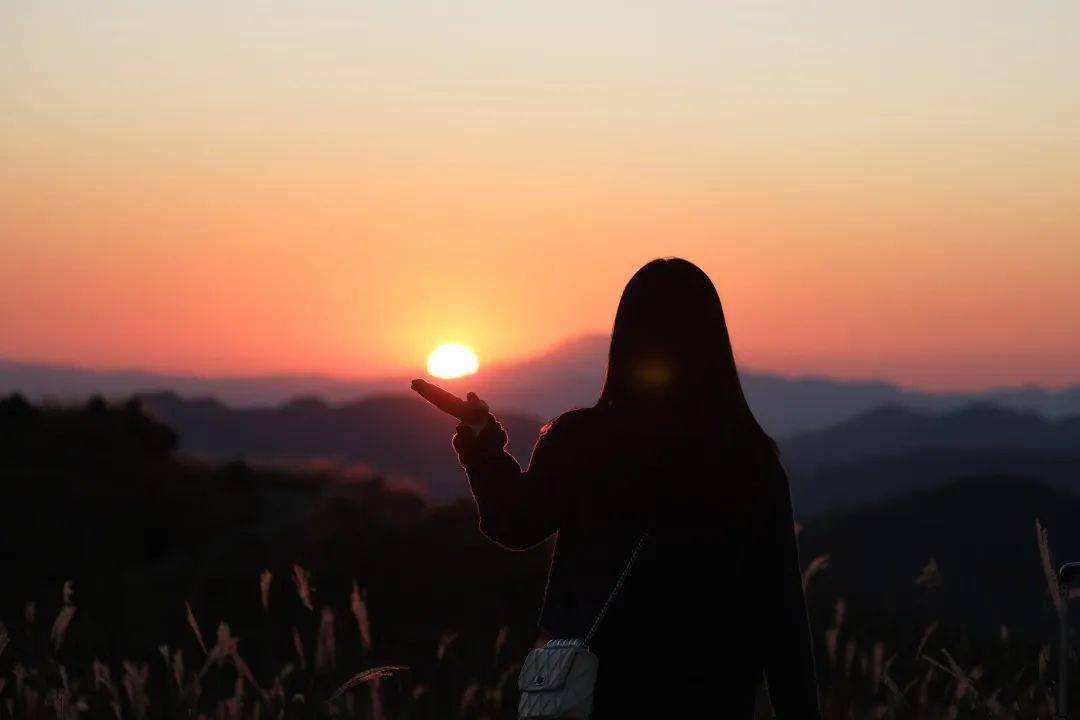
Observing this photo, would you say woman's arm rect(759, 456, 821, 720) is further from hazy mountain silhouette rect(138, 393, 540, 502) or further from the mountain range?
hazy mountain silhouette rect(138, 393, 540, 502)

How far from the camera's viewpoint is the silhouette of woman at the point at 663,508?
392 cm

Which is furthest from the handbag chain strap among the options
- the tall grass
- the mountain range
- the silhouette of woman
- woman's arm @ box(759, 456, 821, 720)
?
the mountain range

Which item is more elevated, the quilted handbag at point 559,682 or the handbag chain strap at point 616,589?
the handbag chain strap at point 616,589

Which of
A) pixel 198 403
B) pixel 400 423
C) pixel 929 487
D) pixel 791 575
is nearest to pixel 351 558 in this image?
pixel 791 575

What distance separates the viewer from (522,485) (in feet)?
13.4

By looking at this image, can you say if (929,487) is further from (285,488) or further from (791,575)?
(791,575)

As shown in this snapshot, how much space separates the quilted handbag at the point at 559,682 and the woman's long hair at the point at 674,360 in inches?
25.3

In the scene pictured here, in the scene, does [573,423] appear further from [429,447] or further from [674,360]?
[429,447]

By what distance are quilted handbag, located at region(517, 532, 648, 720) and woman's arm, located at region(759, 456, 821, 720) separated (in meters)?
0.59

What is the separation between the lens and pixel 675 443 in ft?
12.9

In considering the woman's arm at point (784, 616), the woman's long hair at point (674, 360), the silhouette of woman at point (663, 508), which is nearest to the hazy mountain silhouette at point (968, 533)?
the woman's arm at point (784, 616)

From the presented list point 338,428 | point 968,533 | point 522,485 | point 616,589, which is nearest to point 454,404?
point 522,485

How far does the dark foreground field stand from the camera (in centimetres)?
658

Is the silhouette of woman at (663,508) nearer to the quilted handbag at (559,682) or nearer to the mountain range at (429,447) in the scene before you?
the quilted handbag at (559,682)
